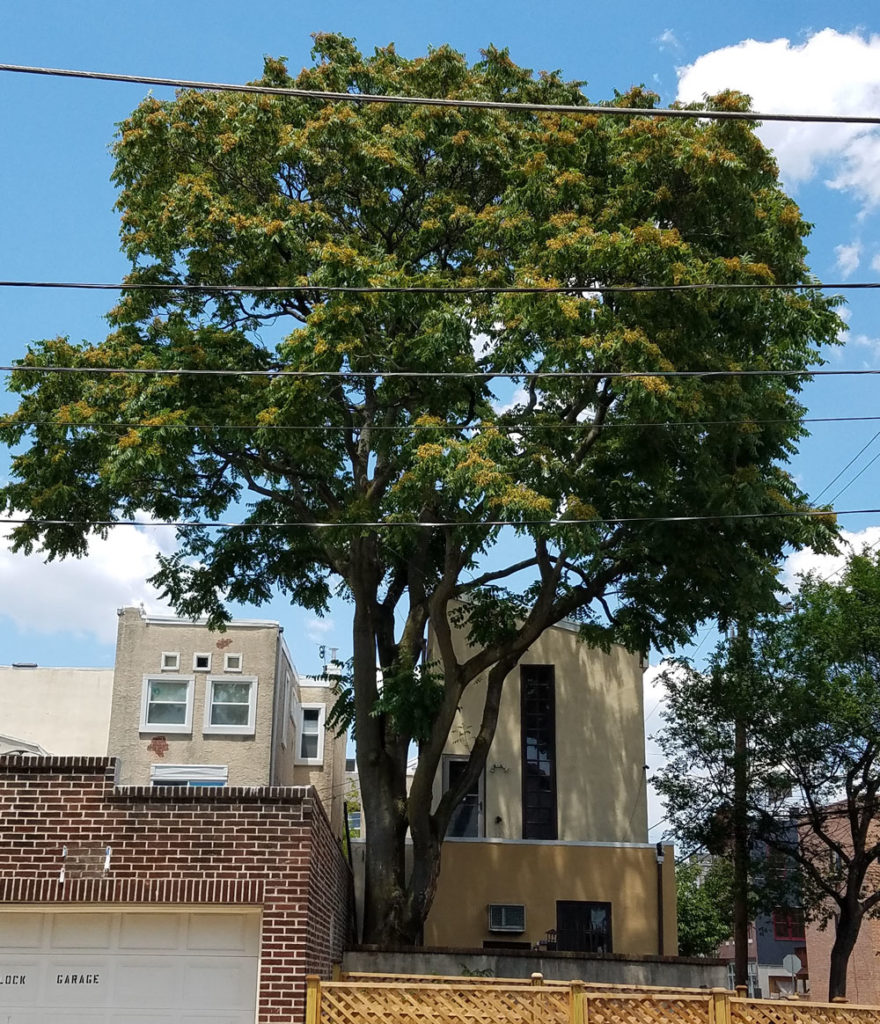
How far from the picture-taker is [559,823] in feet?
82.6

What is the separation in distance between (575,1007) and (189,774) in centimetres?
1972

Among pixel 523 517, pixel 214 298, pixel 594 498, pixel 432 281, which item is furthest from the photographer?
pixel 214 298

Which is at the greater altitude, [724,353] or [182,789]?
[724,353]

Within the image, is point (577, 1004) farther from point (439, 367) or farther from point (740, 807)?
point (740, 807)

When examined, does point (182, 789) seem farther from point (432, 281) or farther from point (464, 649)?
point (464, 649)

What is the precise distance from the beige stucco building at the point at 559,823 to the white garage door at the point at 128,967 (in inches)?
474

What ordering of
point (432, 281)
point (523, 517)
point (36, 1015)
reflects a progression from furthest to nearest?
point (432, 281)
point (523, 517)
point (36, 1015)

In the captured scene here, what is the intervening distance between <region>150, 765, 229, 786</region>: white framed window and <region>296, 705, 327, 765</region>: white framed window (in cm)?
691

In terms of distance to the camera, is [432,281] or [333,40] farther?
[333,40]

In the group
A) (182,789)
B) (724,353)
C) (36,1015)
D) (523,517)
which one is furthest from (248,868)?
(724,353)

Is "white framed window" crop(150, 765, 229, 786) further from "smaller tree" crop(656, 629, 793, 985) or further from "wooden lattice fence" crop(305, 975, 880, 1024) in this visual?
"wooden lattice fence" crop(305, 975, 880, 1024)

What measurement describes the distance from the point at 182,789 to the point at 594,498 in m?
8.68

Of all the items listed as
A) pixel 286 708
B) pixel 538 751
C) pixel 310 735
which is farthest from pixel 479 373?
pixel 310 735

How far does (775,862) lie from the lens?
27609 millimetres
